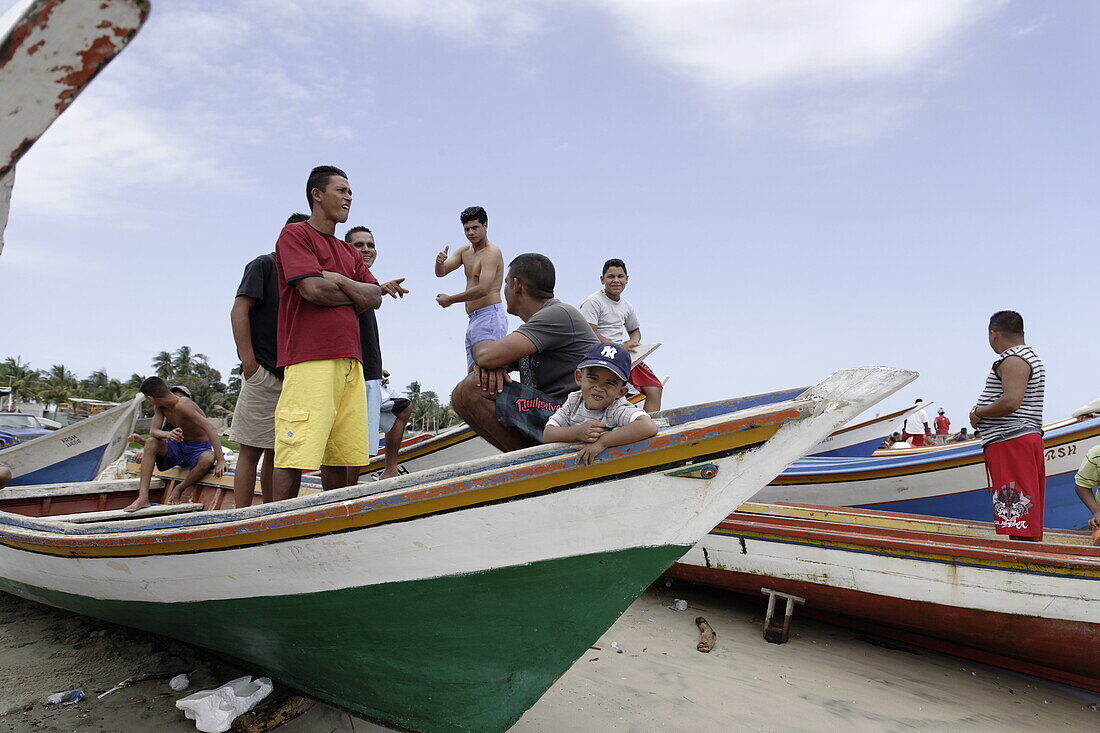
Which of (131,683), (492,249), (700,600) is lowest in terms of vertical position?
(700,600)

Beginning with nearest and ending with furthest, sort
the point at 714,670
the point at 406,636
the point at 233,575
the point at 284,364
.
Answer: the point at 406,636, the point at 233,575, the point at 284,364, the point at 714,670

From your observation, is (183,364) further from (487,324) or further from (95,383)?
(487,324)

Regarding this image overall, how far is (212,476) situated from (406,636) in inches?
159

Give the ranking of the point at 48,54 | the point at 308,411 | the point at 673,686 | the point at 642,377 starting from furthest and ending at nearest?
the point at 642,377 < the point at 673,686 < the point at 308,411 < the point at 48,54

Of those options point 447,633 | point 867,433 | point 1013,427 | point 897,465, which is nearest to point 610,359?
point 447,633

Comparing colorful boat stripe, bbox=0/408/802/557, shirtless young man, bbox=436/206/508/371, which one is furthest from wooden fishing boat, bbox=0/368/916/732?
shirtless young man, bbox=436/206/508/371

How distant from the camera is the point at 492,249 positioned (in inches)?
180

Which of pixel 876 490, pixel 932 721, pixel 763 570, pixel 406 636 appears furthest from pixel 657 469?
pixel 876 490

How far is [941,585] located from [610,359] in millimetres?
2771

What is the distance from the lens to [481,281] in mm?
4445

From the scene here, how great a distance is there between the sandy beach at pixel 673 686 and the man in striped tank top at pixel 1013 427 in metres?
0.97

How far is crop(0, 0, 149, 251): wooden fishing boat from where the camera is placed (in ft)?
2.77

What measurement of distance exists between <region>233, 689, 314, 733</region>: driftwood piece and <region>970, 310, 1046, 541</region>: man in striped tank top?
4.09 metres

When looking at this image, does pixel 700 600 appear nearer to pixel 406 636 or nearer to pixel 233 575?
pixel 406 636
